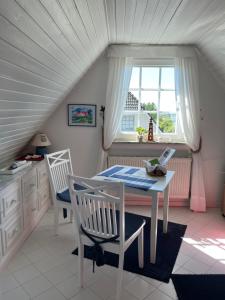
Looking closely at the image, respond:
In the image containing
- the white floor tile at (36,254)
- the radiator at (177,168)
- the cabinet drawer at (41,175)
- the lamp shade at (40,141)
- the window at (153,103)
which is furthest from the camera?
the window at (153,103)

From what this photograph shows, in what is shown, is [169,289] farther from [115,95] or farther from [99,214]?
[115,95]

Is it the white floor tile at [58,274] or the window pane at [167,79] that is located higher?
the window pane at [167,79]

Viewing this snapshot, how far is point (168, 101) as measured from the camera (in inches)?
134

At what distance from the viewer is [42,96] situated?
2.36m

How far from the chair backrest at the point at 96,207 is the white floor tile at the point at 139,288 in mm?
484

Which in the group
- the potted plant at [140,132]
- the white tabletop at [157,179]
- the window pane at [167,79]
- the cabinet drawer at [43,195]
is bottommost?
the cabinet drawer at [43,195]

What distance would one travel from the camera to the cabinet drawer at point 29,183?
2492mm

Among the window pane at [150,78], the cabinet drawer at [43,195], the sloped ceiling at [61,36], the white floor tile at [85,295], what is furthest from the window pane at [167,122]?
the white floor tile at [85,295]

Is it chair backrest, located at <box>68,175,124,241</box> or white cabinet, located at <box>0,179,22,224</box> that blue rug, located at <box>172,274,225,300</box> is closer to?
chair backrest, located at <box>68,175,124,241</box>

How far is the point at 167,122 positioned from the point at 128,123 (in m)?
0.54

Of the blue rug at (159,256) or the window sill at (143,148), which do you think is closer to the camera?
the blue rug at (159,256)

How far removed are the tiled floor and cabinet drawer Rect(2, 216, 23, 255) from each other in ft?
0.50

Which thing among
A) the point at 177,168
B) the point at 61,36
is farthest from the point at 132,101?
the point at 61,36

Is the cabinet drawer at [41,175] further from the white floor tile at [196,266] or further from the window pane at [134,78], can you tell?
the white floor tile at [196,266]
